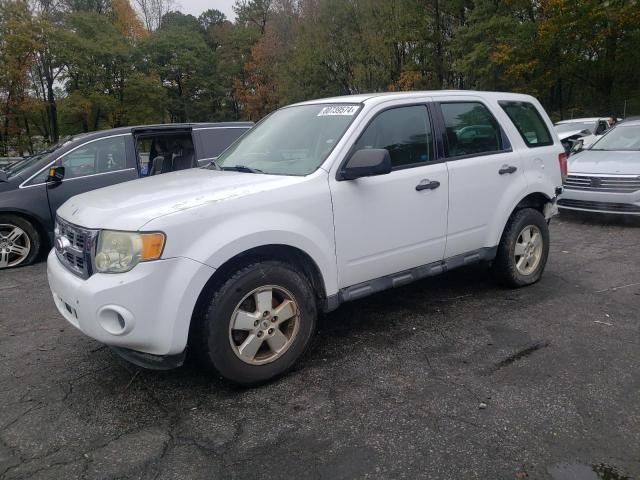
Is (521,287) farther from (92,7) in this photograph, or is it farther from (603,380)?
(92,7)

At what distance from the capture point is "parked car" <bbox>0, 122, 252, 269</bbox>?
6562mm

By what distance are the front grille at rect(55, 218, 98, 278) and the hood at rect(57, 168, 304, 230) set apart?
52mm

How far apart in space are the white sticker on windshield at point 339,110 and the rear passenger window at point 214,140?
4.07 m

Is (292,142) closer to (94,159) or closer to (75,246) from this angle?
(75,246)

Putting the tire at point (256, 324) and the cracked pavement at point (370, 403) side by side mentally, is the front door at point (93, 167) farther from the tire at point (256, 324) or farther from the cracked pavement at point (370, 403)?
the tire at point (256, 324)

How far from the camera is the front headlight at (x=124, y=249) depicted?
2793 mm

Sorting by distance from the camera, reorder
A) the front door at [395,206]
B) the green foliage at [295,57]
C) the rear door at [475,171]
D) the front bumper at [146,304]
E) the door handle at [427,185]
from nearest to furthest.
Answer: the front bumper at [146,304] < the front door at [395,206] < the door handle at [427,185] < the rear door at [475,171] < the green foliage at [295,57]

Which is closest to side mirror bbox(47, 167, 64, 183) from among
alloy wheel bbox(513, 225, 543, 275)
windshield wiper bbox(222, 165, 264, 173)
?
windshield wiper bbox(222, 165, 264, 173)

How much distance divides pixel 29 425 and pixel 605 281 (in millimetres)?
5087

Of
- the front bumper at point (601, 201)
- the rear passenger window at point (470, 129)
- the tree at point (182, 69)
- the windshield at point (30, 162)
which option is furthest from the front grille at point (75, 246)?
the tree at point (182, 69)

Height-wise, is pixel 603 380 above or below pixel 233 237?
below

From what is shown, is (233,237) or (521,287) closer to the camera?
(233,237)

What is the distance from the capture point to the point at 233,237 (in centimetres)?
299

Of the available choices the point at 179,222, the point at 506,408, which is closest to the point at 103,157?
the point at 179,222
